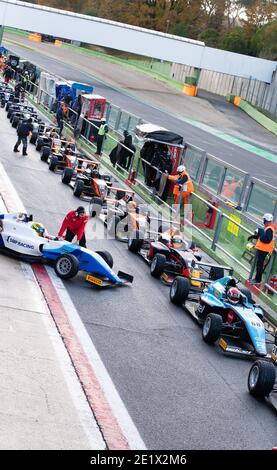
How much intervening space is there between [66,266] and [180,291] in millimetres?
2187

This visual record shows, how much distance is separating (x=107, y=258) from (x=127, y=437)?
752 centimetres

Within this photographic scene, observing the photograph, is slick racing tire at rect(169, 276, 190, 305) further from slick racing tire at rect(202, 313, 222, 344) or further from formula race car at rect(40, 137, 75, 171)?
formula race car at rect(40, 137, 75, 171)

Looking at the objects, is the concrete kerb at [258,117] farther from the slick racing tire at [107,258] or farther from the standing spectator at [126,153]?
the slick racing tire at [107,258]

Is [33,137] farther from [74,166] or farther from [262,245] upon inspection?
[262,245]

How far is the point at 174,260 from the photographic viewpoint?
19609 mm

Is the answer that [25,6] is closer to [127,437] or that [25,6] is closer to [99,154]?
[99,154]

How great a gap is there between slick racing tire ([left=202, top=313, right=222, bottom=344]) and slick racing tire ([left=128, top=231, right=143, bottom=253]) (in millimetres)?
5353

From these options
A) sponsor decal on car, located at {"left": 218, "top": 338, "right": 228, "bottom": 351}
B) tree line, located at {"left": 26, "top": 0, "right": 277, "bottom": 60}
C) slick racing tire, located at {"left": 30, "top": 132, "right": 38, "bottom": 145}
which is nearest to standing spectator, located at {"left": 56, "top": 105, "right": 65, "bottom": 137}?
slick racing tire, located at {"left": 30, "top": 132, "right": 38, "bottom": 145}

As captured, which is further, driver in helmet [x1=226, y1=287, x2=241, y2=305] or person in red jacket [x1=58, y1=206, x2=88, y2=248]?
person in red jacket [x1=58, y1=206, x2=88, y2=248]

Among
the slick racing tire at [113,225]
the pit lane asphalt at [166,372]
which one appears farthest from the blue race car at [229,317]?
the slick racing tire at [113,225]

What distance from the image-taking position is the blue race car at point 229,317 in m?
15.4

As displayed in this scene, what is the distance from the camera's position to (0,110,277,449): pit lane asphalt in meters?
11.7

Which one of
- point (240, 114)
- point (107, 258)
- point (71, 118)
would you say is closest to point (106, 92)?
point (240, 114)
